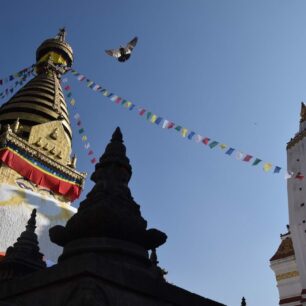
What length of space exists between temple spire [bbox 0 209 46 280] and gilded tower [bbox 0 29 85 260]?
12.8m

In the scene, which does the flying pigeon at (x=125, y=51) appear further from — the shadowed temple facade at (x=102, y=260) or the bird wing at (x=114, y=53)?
the shadowed temple facade at (x=102, y=260)

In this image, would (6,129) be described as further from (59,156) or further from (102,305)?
(102,305)

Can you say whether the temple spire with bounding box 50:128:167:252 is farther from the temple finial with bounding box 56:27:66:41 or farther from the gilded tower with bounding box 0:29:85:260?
the temple finial with bounding box 56:27:66:41

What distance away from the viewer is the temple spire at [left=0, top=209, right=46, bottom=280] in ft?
19.6

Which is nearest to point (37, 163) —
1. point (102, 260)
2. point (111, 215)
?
point (111, 215)

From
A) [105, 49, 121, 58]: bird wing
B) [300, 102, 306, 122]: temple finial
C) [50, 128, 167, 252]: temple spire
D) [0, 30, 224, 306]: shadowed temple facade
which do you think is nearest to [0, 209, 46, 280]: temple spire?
[0, 30, 224, 306]: shadowed temple facade

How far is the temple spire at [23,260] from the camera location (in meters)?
5.96

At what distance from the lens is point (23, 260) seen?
6227 millimetres

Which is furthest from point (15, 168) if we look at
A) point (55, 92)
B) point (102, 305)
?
point (102, 305)

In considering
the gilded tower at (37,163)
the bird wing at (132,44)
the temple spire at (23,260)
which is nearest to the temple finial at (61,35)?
the gilded tower at (37,163)

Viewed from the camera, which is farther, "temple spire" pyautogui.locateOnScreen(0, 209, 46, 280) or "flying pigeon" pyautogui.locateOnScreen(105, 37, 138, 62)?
"flying pigeon" pyautogui.locateOnScreen(105, 37, 138, 62)

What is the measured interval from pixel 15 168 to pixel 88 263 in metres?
19.9

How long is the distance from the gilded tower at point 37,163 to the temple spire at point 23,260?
12.8m

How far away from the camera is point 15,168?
2228 cm
